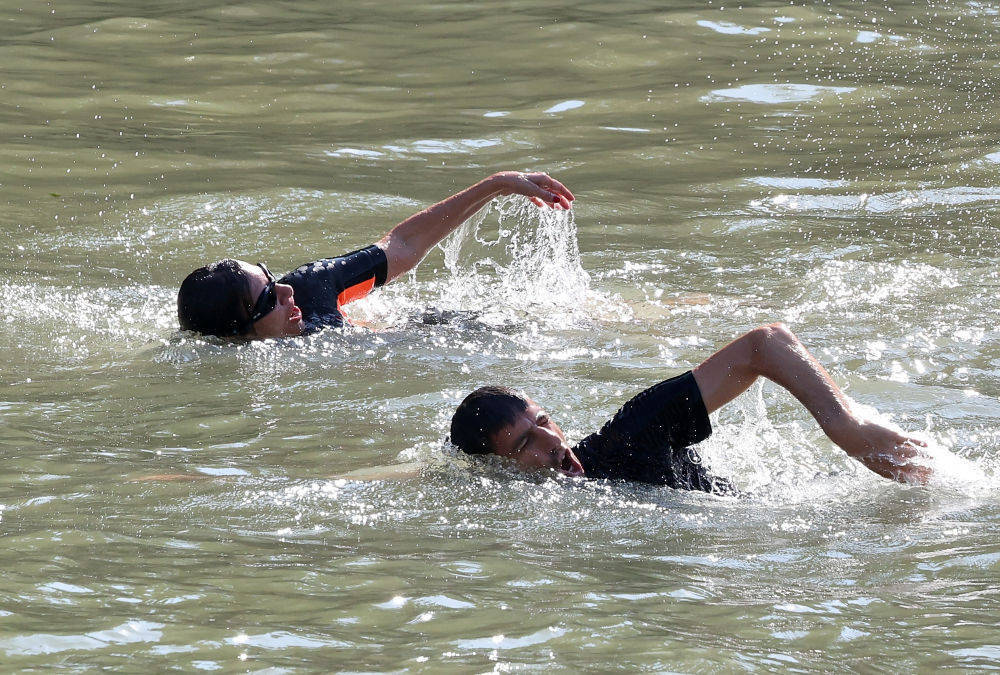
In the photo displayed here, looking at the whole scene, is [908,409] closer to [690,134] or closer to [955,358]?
[955,358]

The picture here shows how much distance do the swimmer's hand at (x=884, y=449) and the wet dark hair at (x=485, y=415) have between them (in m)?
1.23

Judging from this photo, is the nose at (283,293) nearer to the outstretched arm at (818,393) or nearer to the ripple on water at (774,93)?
the outstretched arm at (818,393)

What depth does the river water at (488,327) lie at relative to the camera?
14.1ft

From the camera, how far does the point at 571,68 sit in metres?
14.5

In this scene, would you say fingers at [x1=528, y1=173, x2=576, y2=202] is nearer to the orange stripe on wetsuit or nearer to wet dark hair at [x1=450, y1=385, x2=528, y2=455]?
the orange stripe on wetsuit

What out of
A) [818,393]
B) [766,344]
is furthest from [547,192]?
[818,393]

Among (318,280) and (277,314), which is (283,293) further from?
(318,280)

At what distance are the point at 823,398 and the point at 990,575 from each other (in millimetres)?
983

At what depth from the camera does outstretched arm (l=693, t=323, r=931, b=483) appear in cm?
526

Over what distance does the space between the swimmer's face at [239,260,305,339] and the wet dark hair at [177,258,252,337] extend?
7 cm

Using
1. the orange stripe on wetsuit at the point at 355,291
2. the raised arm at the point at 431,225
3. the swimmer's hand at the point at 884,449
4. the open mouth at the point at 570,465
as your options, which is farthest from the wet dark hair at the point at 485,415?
the orange stripe on wetsuit at the point at 355,291

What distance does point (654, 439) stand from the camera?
566cm

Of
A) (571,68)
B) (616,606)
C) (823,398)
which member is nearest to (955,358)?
(823,398)

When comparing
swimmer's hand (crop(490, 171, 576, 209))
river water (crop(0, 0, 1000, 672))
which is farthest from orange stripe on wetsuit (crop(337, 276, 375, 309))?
swimmer's hand (crop(490, 171, 576, 209))
